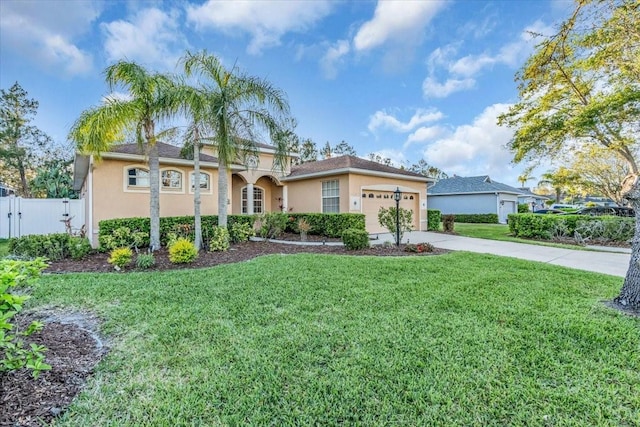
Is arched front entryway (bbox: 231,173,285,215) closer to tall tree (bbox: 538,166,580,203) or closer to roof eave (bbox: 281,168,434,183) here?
roof eave (bbox: 281,168,434,183)

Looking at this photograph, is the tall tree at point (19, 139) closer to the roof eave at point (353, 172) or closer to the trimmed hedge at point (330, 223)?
the roof eave at point (353, 172)

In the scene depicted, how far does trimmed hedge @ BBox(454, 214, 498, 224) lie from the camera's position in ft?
84.0

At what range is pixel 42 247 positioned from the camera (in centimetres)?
834

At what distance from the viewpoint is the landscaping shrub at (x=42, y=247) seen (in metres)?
8.22

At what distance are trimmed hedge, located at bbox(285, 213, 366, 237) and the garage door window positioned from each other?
4.72ft

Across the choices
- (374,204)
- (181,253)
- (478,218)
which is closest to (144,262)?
(181,253)

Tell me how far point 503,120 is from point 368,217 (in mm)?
10218

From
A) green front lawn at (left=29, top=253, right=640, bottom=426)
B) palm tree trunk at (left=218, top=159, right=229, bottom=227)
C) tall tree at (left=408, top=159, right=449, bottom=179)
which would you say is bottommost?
green front lawn at (left=29, top=253, right=640, bottom=426)

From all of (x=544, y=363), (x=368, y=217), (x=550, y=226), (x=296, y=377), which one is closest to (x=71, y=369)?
(x=296, y=377)

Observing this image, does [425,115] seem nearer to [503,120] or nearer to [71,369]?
[503,120]

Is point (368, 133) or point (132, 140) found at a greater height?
point (368, 133)

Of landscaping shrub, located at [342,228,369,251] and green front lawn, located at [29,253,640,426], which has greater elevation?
landscaping shrub, located at [342,228,369,251]

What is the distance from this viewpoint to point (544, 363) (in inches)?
116

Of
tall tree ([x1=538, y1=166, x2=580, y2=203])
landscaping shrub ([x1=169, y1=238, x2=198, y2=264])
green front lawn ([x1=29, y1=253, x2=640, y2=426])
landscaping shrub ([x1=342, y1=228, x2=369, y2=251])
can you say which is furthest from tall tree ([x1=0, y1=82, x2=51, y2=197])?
tall tree ([x1=538, y1=166, x2=580, y2=203])
